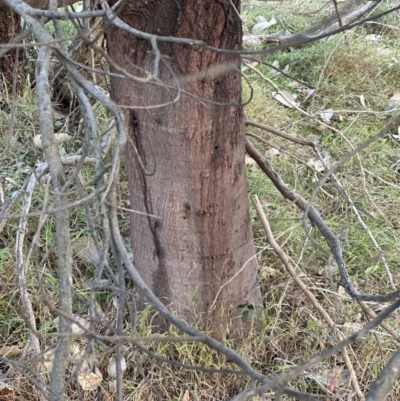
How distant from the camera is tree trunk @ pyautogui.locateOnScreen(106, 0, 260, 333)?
1212mm

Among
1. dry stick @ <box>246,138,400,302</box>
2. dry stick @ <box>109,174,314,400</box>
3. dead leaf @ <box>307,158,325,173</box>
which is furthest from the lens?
dead leaf @ <box>307,158,325,173</box>

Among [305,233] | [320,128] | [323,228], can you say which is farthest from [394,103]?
[323,228]

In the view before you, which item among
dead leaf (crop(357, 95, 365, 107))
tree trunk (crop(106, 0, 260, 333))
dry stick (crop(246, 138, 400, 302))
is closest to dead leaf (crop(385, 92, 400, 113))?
dead leaf (crop(357, 95, 365, 107))

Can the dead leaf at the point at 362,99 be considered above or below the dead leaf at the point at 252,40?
below

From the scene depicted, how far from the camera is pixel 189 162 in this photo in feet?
A: 4.54

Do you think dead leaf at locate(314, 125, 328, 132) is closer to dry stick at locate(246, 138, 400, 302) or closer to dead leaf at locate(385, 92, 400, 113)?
dead leaf at locate(385, 92, 400, 113)

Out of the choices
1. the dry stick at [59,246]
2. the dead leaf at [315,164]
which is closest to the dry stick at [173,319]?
the dry stick at [59,246]

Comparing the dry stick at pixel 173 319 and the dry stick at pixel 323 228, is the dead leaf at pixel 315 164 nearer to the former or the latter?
the dry stick at pixel 323 228

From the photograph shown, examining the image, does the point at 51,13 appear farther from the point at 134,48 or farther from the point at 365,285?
the point at 365,285

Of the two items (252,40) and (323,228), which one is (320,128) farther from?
(323,228)

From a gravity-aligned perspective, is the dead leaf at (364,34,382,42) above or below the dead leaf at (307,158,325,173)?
above

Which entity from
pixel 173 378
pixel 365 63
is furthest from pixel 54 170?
pixel 365 63

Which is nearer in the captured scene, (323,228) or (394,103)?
(323,228)

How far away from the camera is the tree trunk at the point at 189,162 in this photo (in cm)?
Answer: 121
